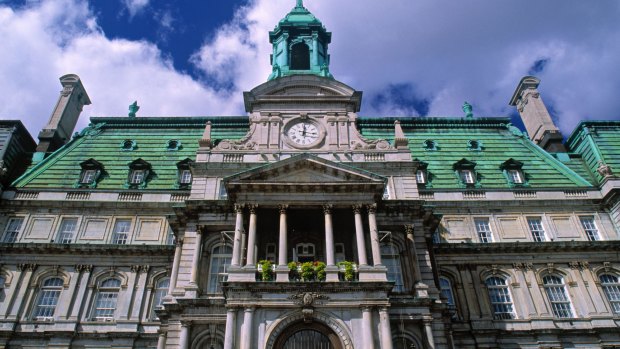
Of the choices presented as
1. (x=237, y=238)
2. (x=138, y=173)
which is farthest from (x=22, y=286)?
(x=237, y=238)

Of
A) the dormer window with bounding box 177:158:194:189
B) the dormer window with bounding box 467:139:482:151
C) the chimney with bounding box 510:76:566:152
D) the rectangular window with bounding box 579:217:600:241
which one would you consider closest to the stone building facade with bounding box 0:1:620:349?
the rectangular window with bounding box 579:217:600:241

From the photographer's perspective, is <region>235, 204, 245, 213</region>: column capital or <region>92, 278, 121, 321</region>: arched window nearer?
<region>235, 204, 245, 213</region>: column capital

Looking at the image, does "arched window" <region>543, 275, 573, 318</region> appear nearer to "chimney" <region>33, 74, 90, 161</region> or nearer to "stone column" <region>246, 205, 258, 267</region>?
"stone column" <region>246, 205, 258, 267</region>

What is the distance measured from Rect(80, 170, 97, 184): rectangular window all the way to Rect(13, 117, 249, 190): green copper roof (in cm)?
52

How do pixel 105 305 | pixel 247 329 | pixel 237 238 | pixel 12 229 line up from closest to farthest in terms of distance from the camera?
1. pixel 247 329
2. pixel 237 238
3. pixel 105 305
4. pixel 12 229

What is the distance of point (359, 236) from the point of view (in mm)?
25859

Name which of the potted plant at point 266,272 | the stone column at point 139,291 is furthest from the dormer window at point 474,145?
the stone column at point 139,291

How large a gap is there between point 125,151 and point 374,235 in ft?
77.8

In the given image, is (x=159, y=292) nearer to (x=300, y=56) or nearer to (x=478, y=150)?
(x=300, y=56)

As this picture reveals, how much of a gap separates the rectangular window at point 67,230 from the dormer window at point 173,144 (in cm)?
981

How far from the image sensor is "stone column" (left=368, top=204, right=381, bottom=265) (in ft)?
83.3

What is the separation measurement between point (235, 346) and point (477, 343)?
588 inches

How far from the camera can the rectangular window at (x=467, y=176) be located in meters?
37.0

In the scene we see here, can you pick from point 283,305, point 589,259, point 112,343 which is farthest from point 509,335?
point 112,343
